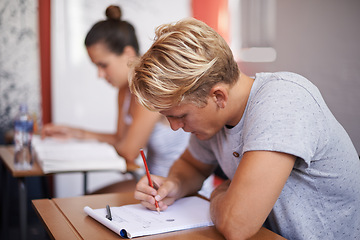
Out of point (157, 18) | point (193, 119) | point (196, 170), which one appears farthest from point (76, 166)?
point (157, 18)

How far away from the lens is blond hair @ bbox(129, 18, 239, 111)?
3.16ft

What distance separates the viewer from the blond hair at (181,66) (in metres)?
0.96

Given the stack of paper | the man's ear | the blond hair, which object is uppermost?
the blond hair

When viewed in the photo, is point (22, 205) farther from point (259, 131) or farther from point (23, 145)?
point (259, 131)

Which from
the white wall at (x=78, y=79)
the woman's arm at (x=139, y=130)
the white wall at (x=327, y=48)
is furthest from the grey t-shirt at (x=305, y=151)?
the white wall at (x=78, y=79)

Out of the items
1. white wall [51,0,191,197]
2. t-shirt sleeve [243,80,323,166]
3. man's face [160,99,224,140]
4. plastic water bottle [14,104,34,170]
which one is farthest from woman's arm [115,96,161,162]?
white wall [51,0,191,197]

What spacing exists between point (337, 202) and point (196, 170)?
50 centimetres

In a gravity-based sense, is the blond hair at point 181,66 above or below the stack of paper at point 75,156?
above

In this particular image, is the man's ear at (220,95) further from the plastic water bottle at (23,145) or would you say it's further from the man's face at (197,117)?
the plastic water bottle at (23,145)

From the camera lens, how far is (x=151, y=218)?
42.7 inches

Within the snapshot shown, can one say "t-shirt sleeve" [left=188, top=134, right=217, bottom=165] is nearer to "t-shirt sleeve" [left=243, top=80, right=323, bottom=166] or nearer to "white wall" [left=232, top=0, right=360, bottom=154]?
"t-shirt sleeve" [left=243, top=80, right=323, bottom=166]

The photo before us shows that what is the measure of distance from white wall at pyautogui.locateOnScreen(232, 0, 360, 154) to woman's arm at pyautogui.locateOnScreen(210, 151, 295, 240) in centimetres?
93

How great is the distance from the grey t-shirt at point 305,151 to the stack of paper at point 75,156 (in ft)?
3.21

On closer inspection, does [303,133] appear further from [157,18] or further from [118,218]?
[157,18]
